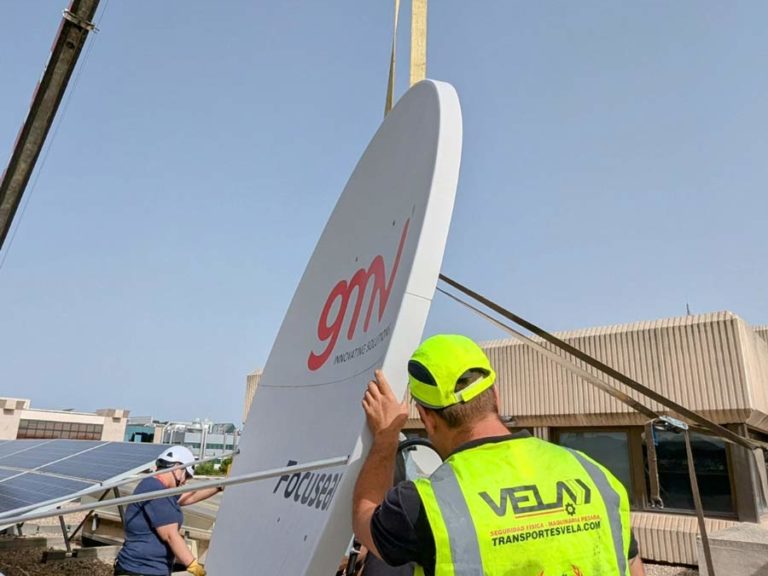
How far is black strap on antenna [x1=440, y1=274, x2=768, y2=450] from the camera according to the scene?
253cm

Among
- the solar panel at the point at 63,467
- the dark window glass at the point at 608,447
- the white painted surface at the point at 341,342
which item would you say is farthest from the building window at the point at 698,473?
the white painted surface at the point at 341,342

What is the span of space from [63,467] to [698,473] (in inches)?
488

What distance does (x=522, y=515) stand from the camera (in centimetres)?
154

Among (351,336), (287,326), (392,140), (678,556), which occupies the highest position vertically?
(392,140)

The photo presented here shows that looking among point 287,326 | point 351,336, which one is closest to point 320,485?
point 351,336

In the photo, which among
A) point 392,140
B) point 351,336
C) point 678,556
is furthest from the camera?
point 678,556

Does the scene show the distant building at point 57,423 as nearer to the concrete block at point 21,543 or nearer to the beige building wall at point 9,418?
the beige building wall at point 9,418

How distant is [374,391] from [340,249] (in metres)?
1.54

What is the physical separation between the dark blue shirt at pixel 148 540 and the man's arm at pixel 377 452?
3.57 meters

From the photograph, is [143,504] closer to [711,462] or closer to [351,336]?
[351,336]

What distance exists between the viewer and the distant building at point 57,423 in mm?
46406

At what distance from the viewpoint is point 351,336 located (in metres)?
2.56

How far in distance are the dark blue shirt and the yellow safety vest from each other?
3869mm

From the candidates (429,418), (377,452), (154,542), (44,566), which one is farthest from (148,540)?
(44,566)
